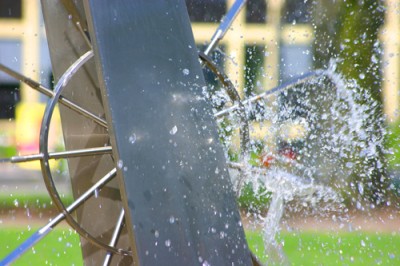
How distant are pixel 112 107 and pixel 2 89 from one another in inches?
348

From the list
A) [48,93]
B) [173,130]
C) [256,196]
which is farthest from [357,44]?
[173,130]

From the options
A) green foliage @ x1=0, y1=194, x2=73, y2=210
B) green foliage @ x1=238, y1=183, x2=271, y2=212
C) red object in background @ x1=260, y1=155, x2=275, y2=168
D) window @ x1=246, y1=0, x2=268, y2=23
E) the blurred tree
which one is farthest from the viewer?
green foliage @ x1=0, y1=194, x2=73, y2=210

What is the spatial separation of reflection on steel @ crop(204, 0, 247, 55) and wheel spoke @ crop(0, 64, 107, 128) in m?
0.47

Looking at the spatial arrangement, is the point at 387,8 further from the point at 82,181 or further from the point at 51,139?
the point at 82,181

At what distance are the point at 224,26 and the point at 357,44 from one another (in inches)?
203

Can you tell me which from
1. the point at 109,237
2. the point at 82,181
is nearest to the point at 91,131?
the point at 82,181

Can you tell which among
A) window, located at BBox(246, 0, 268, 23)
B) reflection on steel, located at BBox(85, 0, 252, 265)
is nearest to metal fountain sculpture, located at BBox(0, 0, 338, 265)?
reflection on steel, located at BBox(85, 0, 252, 265)

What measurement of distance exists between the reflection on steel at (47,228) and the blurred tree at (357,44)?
4.49m

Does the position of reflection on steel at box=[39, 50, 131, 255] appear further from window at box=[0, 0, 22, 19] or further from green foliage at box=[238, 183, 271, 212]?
window at box=[0, 0, 22, 19]

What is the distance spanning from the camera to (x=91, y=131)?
2.83 m

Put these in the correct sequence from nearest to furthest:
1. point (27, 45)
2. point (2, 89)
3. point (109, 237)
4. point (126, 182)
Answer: point (126, 182), point (109, 237), point (2, 89), point (27, 45)

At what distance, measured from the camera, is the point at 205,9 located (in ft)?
24.8

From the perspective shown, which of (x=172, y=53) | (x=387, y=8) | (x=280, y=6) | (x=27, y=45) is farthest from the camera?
(x=27, y=45)

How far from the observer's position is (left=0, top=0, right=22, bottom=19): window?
11.9 meters
